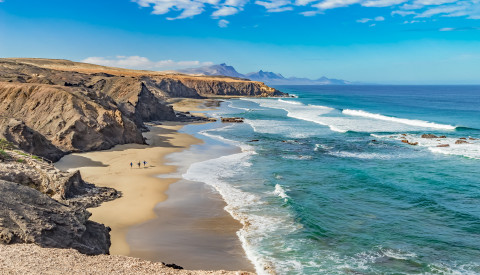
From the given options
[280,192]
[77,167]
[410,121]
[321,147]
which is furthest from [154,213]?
[410,121]

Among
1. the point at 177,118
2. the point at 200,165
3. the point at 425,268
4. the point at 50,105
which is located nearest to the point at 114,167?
the point at 200,165

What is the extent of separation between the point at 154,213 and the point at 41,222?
8499mm

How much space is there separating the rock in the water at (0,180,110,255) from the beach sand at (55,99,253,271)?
7.88ft

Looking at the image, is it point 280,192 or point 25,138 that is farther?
point 25,138

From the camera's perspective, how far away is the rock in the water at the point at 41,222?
11984mm

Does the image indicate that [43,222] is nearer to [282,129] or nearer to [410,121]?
[282,129]

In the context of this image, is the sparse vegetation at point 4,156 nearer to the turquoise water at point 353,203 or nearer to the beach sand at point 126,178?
the beach sand at point 126,178

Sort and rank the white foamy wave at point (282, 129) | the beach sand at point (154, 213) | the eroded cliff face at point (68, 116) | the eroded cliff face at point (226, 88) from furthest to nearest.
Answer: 1. the eroded cliff face at point (226, 88)
2. the white foamy wave at point (282, 129)
3. the eroded cliff face at point (68, 116)
4. the beach sand at point (154, 213)

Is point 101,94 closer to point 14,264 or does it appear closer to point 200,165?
point 200,165

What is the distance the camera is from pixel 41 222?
12.6 m

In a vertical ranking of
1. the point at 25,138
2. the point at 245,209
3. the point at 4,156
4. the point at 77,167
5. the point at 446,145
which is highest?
the point at 4,156

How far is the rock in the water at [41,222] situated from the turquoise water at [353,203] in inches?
259

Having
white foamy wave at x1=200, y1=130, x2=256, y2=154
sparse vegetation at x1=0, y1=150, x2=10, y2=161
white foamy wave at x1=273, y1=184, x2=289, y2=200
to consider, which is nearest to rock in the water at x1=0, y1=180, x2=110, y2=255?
sparse vegetation at x1=0, y1=150, x2=10, y2=161

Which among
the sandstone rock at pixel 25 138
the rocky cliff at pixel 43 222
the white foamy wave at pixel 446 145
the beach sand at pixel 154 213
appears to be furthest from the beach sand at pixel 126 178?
the white foamy wave at pixel 446 145
